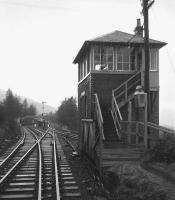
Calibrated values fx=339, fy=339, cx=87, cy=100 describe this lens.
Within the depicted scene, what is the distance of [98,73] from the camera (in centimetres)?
1648

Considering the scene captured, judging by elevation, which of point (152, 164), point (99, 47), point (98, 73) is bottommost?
point (152, 164)

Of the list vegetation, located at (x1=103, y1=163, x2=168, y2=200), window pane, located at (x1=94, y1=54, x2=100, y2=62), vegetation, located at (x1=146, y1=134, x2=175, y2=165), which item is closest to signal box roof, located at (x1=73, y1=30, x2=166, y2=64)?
window pane, located at (x1=94, y1=54, x2=100, y2=62)

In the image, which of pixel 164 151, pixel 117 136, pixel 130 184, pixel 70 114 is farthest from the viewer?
pixel 70 114

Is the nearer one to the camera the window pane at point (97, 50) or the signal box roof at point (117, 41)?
the signal box roof at point (117, 41)

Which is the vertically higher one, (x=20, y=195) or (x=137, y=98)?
(x=137, y=98)

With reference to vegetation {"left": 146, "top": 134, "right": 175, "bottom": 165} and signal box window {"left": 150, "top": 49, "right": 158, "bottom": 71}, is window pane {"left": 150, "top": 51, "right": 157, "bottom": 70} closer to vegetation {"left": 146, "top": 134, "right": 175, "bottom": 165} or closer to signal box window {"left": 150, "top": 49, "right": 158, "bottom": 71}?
signal box window {"left": 150, "top": 49, "right": 158, "bottom": 71}

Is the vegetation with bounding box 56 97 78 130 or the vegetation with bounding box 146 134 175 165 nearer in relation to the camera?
the vegetation with bounding box 146 134 175 165

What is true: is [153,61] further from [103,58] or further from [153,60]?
[103,58]

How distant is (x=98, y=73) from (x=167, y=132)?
7.11 meters

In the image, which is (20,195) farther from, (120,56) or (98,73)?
(120,56)

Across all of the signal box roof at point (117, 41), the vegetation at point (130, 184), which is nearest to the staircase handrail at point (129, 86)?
the signal box roof at point (117, 41)

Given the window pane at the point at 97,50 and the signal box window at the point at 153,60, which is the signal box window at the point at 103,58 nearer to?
the window pane at the point at 97,50

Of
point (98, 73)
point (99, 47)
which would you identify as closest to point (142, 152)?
point (98, 73)

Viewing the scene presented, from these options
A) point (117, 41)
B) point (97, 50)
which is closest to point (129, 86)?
point (117, 41)
